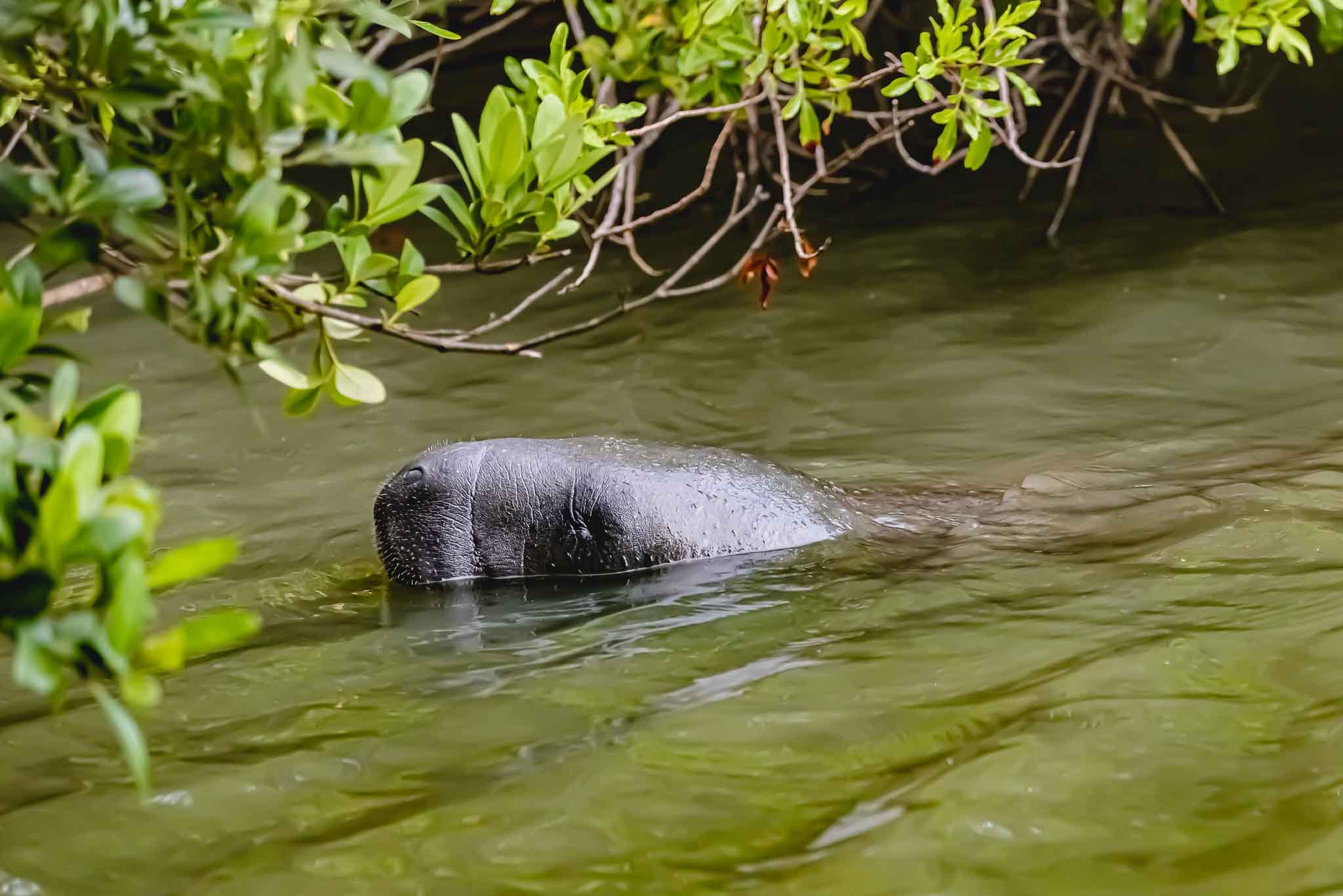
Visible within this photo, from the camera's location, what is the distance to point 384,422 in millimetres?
5500

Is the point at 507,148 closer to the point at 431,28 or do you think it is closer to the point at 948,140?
the point at 431,28

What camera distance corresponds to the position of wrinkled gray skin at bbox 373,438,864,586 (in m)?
3.84

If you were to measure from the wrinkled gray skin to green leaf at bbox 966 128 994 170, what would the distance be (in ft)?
3.84

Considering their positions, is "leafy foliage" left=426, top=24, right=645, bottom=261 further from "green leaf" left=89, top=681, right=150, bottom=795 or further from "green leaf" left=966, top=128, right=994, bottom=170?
"green leaf" left=966, top=128, right=994, bottom=170

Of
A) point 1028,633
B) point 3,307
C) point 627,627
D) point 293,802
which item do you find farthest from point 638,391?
point 3,307

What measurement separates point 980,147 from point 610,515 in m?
1.52

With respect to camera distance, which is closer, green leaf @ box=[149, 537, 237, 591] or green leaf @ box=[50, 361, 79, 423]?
green leaf @ box=[149, 537, 237, 591]

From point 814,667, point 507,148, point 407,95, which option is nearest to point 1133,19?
point 814,667

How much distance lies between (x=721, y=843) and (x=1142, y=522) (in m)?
2.01

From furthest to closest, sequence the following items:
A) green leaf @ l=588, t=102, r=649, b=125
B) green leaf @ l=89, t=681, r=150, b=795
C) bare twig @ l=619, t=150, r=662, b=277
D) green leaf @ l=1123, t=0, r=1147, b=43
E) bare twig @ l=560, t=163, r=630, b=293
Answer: green leaf @ l=1123, t=0, r=1147, b=43 < bare twig @ l=619, t=150, r=662, b=277 < green leaf @ l=588, t=102, r=649, b=125 < bare twig @ l=560, t=163, r=630, b=293 < green leaf @ l=89, t=681, r=150, b=795

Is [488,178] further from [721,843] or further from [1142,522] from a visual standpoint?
[1142,522]

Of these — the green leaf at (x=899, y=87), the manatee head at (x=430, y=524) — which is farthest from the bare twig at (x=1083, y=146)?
the manatee head at (x=430, y=524)

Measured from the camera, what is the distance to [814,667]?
292cm

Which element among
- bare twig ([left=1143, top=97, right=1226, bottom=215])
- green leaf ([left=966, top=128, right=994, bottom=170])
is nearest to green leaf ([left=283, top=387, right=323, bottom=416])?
green leaf ([left=966, top=128, right=994, bottom=170])
